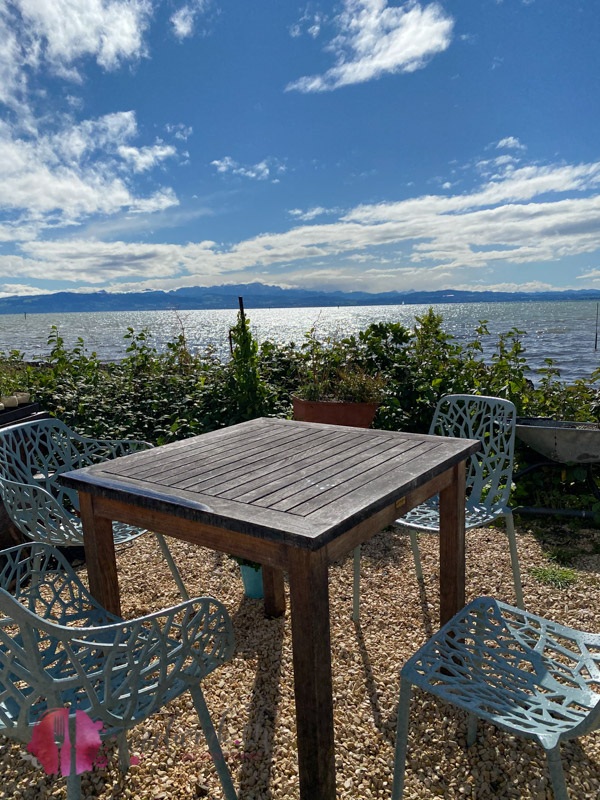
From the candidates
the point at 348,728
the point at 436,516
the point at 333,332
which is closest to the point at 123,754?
the point at 348,728

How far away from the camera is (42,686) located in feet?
3.29

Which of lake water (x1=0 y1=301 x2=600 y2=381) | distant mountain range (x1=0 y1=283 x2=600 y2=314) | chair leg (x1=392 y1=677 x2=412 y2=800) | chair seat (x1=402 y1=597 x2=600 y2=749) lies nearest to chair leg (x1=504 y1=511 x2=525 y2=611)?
chair seat (x1=402 y1=597 x2=600 y2=749)

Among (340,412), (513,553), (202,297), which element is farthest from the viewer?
(202,297)

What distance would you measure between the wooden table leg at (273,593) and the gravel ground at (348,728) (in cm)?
5

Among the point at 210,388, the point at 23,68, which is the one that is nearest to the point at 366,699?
the point at 210,388

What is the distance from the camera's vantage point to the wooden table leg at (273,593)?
2.46 m

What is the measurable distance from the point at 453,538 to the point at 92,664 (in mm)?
1277

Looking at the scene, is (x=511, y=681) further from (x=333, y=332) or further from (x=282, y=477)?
(x=333, y=332)

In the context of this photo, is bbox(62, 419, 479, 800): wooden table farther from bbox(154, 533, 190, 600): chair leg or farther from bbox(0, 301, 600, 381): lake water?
bbox(0, 301, 600, 381): lake water

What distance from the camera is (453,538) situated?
6.40 ft

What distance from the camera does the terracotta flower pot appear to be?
3.76m

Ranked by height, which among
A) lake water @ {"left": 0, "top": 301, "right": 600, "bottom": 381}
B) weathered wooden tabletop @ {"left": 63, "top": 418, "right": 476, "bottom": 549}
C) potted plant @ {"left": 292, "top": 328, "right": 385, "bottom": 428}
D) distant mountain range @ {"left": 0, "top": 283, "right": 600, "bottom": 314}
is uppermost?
distant mountain range @ {"left": 0, "top": 283, "right": 600, "bottom": 314}

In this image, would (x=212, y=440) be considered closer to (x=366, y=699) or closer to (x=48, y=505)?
(x=48, y=505)

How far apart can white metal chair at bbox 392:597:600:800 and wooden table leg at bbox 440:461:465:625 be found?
0.34 metres
